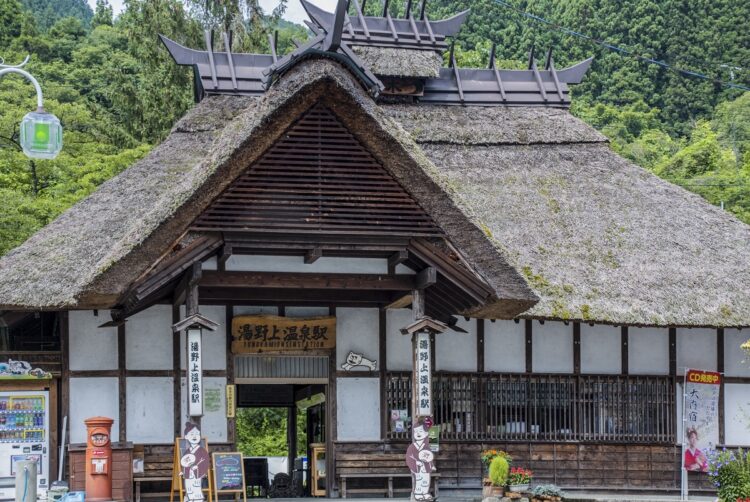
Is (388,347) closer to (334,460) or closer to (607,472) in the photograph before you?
(334,460)

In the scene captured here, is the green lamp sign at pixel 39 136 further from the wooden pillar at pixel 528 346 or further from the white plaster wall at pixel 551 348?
the white plaster wall at pixel 551 348

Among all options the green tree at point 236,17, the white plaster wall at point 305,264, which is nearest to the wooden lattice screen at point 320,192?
the white plaster wall at point 305,264

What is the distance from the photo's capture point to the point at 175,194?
14742 millimetres

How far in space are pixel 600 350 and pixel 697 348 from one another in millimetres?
1774

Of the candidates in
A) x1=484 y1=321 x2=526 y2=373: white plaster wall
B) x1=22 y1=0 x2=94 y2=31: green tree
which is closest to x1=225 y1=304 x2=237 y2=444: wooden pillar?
x1=484 y1=321 x2=526 y2=373: white plaster wall

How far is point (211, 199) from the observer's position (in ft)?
48.5

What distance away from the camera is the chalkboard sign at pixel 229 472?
55.5 feet

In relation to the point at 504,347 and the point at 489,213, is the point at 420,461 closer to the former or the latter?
the point at 504,347

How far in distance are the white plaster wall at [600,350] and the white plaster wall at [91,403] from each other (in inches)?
305

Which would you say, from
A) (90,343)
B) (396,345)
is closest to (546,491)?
(396,345)

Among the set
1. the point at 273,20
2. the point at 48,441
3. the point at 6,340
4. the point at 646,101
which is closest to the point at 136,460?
the point at 48,441

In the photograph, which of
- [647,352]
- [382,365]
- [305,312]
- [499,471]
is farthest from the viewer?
[647,352]

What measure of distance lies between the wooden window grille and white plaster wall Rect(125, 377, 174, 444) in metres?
3.50

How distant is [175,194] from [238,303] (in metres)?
3.66
